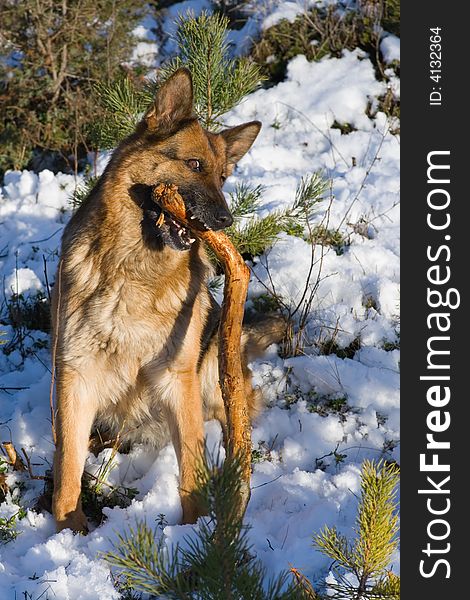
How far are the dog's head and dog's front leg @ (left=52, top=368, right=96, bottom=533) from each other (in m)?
0.98

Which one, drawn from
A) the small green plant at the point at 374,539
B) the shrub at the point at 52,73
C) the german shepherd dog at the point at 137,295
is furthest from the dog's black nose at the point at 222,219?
the shrub at the point at 52,73

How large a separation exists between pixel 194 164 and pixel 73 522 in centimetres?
202

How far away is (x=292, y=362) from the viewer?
497 cm

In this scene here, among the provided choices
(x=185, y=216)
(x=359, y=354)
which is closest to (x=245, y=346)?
(x=359, y=354)

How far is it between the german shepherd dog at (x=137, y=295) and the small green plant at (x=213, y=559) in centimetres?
155

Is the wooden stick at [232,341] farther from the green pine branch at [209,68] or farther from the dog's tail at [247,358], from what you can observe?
the green pine branch at [209,68]

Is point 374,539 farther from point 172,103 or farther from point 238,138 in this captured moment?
point 238,138

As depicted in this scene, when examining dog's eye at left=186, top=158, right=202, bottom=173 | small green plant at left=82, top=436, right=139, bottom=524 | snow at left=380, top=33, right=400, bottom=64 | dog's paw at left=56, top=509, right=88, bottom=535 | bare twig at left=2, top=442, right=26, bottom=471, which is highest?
snow at left=380, top=33, right=400, bottom=64

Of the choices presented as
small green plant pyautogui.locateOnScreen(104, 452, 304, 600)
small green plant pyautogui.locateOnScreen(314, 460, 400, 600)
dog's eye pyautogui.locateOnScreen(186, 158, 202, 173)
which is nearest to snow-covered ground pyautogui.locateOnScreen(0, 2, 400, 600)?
small green plant pyautogui.locateOnScreen(314, 460, 400, 600)

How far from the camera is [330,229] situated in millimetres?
6172

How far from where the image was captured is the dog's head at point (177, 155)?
3676mm

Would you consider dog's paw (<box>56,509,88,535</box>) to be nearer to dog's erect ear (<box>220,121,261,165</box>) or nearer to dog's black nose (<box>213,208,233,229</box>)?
dog's black nose (<box>213,208,233,229</box>)

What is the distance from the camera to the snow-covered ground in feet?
11.0

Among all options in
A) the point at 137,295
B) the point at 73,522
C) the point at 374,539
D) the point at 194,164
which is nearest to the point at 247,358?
the point at 137,295
